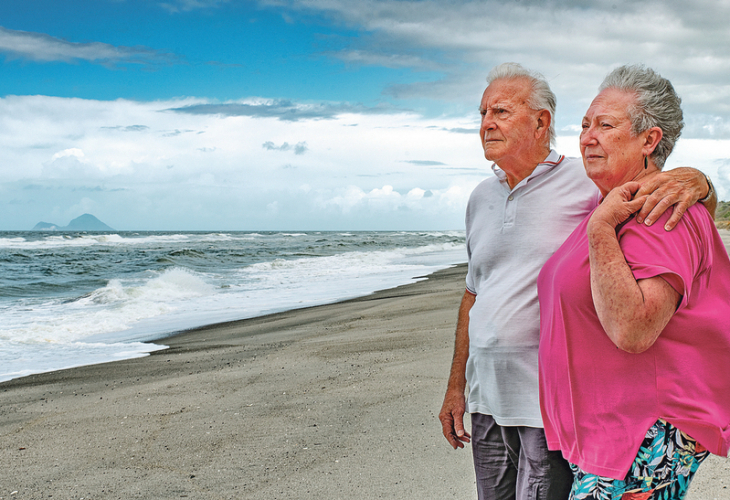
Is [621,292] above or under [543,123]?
under

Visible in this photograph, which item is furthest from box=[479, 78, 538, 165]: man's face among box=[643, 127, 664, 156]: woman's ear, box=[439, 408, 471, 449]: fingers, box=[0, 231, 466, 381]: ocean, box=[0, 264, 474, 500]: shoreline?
box=[0, 231, 466, 381]: ocean

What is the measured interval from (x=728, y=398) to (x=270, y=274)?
1799 centimetres


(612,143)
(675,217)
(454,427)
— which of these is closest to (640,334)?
(675,217)

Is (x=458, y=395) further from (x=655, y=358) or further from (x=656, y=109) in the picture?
(x=656, y=109)

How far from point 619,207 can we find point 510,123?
82cm

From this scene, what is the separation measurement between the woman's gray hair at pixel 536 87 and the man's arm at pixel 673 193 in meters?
0.77

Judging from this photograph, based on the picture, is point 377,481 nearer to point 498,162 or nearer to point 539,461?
point 539,461

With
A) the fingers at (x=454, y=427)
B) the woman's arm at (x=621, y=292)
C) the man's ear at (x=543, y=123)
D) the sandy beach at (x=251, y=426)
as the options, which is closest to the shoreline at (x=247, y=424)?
the sandy beach at (x=251, y=426)

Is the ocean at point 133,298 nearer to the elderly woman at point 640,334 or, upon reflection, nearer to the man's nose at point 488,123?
the man's nose at point 488,123

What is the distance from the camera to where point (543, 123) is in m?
2.07

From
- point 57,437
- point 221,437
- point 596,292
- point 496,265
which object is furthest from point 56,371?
point 596,292

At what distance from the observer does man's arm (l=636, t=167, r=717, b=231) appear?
1.25m

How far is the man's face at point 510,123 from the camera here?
6.65 feet

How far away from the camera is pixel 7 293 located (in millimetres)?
15055
